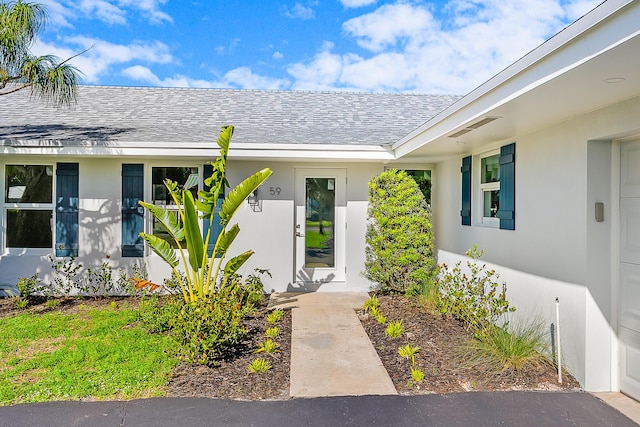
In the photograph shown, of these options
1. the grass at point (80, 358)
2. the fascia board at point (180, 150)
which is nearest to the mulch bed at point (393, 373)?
the grass at point (80, 358)

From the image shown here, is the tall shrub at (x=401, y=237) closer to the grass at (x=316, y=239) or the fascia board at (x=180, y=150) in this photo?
the fascia board at (x=180, y=150)

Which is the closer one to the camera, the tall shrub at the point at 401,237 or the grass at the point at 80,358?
the grass at the point at 80,358

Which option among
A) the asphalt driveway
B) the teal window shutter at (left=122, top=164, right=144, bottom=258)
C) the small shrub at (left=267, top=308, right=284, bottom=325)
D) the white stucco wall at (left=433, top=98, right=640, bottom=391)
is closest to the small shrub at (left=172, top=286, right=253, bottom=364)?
the asphalt driveway

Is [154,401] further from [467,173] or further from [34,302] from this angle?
[467,173]

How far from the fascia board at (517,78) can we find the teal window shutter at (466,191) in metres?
1.66

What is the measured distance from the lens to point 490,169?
22.4ft

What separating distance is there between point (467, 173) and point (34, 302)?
7.92 meters

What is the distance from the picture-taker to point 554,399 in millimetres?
3998

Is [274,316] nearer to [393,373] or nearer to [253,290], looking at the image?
[253,290]

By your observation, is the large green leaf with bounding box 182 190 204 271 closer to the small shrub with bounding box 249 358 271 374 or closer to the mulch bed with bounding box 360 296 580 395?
the small shrub with bounding box 249 358 271 374

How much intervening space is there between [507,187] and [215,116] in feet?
21.6

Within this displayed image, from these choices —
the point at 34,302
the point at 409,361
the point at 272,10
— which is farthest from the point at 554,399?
the point at 272,10

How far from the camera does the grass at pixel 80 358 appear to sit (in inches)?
159

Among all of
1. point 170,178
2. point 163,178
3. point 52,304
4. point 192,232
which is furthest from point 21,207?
point 192,232
